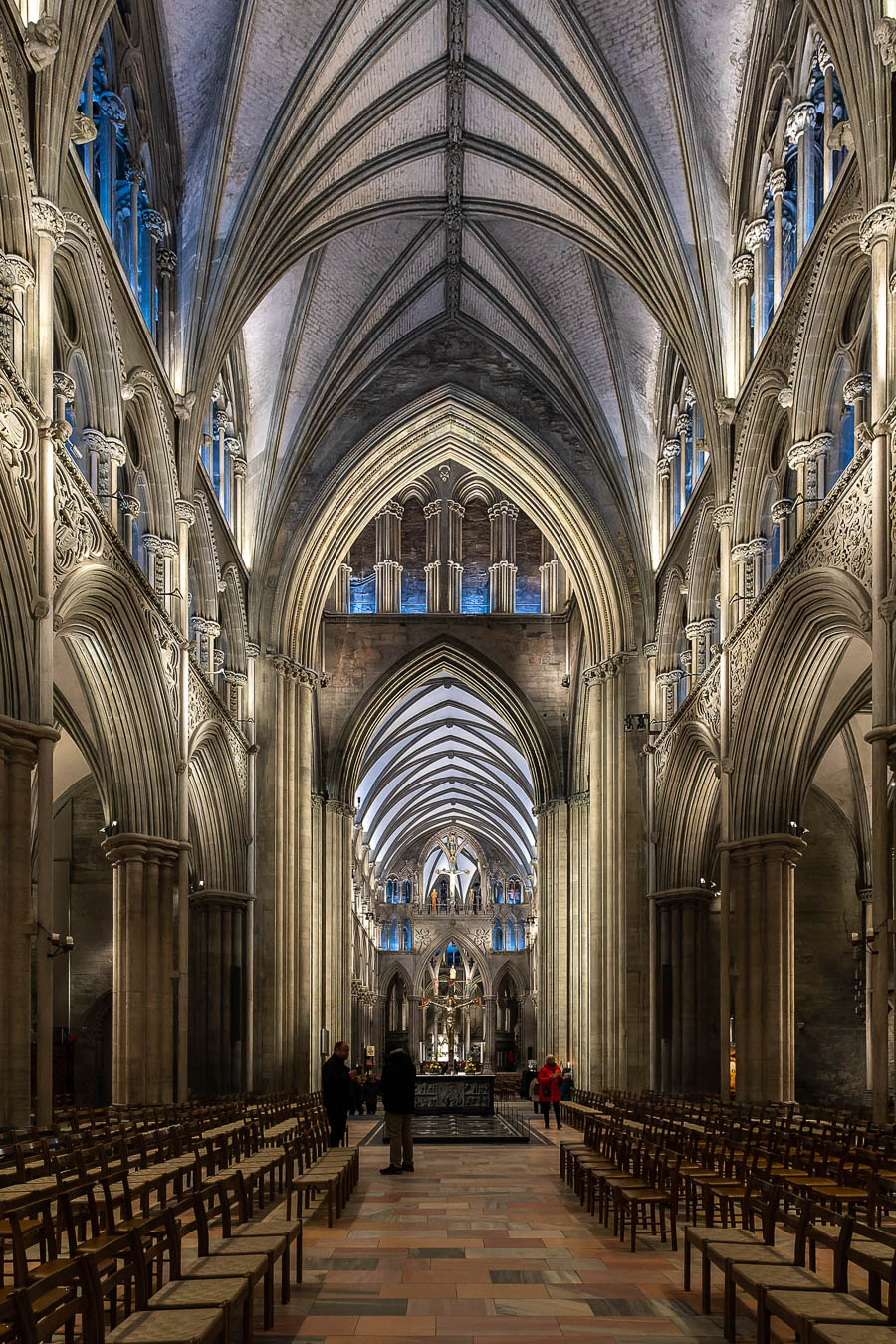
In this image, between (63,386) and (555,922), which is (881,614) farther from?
(555,922)

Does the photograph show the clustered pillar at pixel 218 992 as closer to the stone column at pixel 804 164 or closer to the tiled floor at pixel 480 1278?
the tiled floor at pixel 480 1278

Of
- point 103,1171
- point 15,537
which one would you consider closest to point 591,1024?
point 15,537

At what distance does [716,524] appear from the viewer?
75.4 feet

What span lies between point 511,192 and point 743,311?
22.6 feet

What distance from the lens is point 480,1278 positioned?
874cm

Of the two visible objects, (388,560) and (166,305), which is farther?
(388,560)

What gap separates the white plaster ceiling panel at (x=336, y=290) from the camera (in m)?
29.7

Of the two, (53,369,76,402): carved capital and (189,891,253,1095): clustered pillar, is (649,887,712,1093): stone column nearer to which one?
(189,891,253,1095): clustered pillar

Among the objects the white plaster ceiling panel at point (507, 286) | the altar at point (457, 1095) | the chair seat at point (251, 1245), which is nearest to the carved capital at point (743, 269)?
the white plaster ceiling panel at point (507, 286)

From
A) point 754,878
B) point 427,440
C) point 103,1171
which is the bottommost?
point 103,1171

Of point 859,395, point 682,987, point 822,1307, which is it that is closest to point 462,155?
point 859,395

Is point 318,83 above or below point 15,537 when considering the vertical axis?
above

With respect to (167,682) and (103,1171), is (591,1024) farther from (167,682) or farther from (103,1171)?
(103,1171)

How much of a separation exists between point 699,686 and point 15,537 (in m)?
14.3
